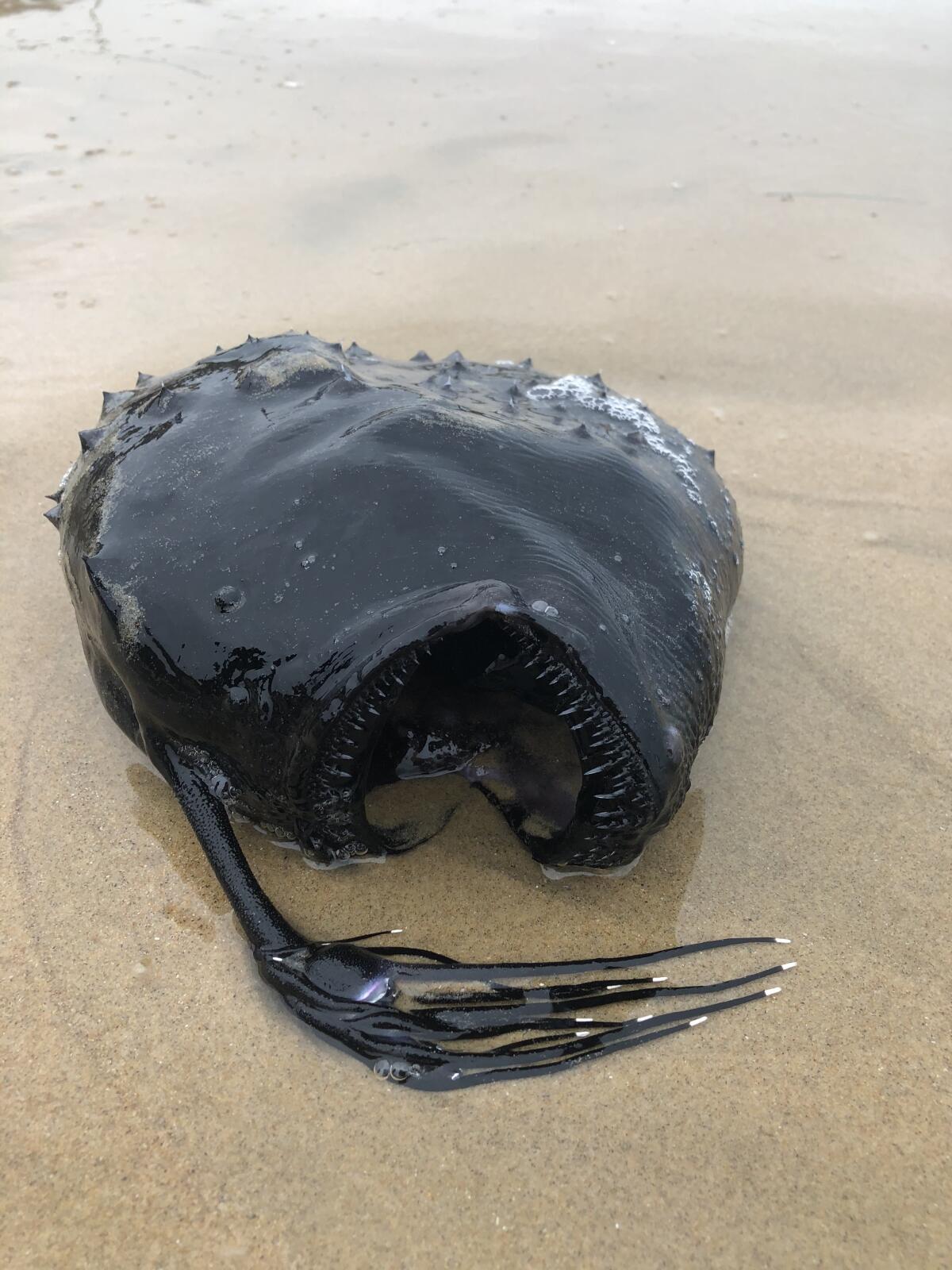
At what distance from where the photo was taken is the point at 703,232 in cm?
630

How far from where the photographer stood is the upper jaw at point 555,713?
83.0 inches

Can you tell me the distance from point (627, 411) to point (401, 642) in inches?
56.9

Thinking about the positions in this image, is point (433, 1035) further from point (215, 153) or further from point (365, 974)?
point (215, 153)

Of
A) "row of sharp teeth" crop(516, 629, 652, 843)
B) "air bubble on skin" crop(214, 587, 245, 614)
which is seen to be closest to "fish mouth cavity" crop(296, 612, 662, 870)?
"row of sharp teeth" crop(516, 629, 652, 843)

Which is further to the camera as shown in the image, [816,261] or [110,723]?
[816,261]

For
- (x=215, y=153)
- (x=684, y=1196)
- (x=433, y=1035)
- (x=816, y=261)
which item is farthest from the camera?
(x=215, y=153)

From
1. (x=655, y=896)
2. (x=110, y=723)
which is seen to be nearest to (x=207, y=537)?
(x=110, y=723)

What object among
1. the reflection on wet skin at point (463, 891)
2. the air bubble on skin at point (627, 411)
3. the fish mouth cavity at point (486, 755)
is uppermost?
the air bubble on skin at point (627, 411)

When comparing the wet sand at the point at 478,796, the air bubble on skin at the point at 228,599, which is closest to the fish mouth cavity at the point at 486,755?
the wet sand at the point at 478,796

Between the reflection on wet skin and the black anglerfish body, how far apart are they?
70 millimetres

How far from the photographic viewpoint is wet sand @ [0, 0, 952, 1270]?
2.10m

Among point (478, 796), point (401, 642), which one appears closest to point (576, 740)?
point (401, 642)

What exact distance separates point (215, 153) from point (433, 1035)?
21.7ft

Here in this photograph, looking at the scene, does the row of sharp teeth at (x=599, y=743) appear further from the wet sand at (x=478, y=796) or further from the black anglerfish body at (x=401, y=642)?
the wet sand at (x=478, y=796)
